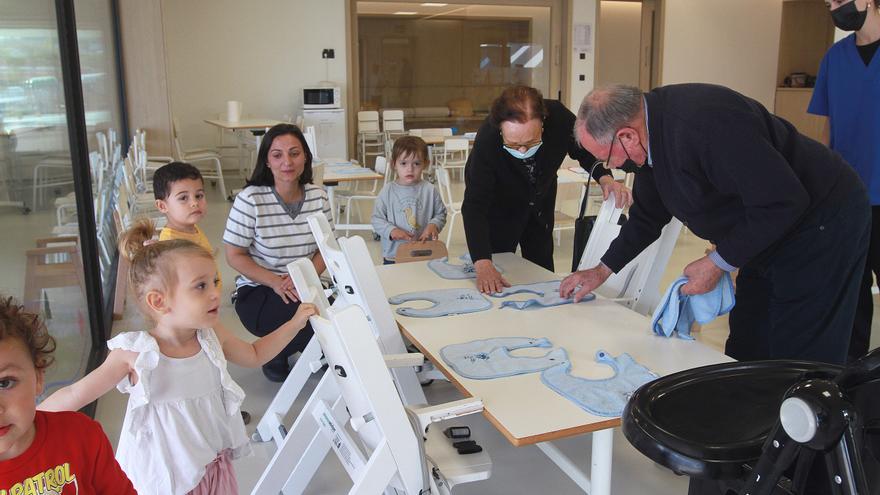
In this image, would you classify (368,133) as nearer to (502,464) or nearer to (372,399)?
(502,464)

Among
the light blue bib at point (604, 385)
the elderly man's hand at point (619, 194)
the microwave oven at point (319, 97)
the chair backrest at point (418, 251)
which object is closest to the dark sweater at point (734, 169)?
the light blue bib at point (604, 385)

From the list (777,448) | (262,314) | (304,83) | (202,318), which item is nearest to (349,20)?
(304,83)

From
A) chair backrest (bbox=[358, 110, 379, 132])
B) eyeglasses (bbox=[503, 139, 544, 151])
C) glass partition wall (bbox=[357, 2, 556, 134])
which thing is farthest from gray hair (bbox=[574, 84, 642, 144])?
glass partition wall (bbox=[357, 2, 556, 134])

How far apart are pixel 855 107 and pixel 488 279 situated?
1831mm

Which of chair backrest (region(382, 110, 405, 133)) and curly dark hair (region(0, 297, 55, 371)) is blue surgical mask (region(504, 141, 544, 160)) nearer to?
curly dark hair (region(0, 297, 55, 371))

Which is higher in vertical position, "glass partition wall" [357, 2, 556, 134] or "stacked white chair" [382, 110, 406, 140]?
"glass partition wall" [357, 2, 556, 134]

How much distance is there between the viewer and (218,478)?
202 cm

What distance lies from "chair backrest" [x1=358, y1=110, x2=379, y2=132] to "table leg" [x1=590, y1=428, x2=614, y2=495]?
975 centimetres

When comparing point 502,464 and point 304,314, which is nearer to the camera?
point 304,314

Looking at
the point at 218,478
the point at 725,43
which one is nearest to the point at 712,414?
the point at 218,478

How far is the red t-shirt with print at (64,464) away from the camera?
3.83ft

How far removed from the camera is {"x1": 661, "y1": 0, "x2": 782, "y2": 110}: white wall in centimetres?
1267

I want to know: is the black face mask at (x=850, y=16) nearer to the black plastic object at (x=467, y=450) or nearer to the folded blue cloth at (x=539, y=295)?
the folded blue cloth at (x=539, y=295)

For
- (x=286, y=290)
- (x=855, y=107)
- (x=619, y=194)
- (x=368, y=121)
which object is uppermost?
(x=855, y=107)
